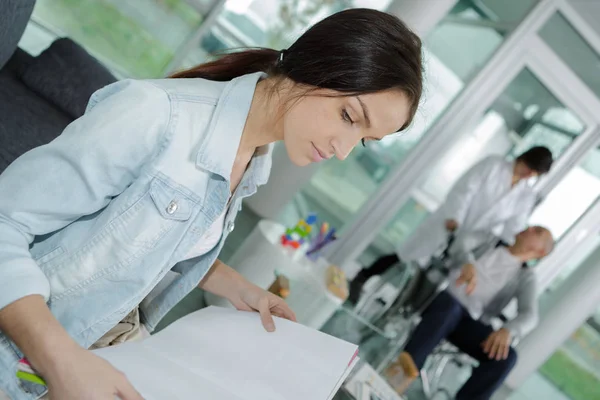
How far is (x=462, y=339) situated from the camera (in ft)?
10.7

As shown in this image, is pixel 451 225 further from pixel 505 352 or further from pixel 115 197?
pixel 115 197

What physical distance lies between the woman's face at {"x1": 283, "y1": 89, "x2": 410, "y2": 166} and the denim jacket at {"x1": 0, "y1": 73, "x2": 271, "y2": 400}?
10 cm

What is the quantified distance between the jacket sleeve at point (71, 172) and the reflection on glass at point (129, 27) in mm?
3990

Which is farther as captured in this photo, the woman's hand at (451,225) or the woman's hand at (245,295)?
the woman's hand at (451,225)

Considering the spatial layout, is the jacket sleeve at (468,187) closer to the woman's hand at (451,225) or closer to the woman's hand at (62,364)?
the woman's hand at (451,225)

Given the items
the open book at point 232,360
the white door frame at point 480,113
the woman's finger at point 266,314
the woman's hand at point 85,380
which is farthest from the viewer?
the white door frame at point 480,113

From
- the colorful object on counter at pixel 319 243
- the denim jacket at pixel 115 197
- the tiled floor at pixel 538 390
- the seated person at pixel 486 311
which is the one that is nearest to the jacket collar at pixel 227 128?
the denim jacket at pixel 115 197

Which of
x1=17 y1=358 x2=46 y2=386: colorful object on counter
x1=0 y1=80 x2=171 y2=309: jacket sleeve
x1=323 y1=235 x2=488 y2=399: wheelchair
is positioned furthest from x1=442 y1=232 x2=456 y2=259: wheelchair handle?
x1=17 y1=358 x2=46 y2=386: colorful object on counter

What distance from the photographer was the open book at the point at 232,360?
0.69 metres

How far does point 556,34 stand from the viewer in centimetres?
414

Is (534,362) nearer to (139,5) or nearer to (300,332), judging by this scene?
(300,332)

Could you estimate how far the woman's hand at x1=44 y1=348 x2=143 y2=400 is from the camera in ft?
1.91

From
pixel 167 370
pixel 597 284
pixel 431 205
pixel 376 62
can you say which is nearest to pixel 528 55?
pixel 431 205

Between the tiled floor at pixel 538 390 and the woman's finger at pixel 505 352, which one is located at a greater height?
the woman's finger at pixel 505 352
